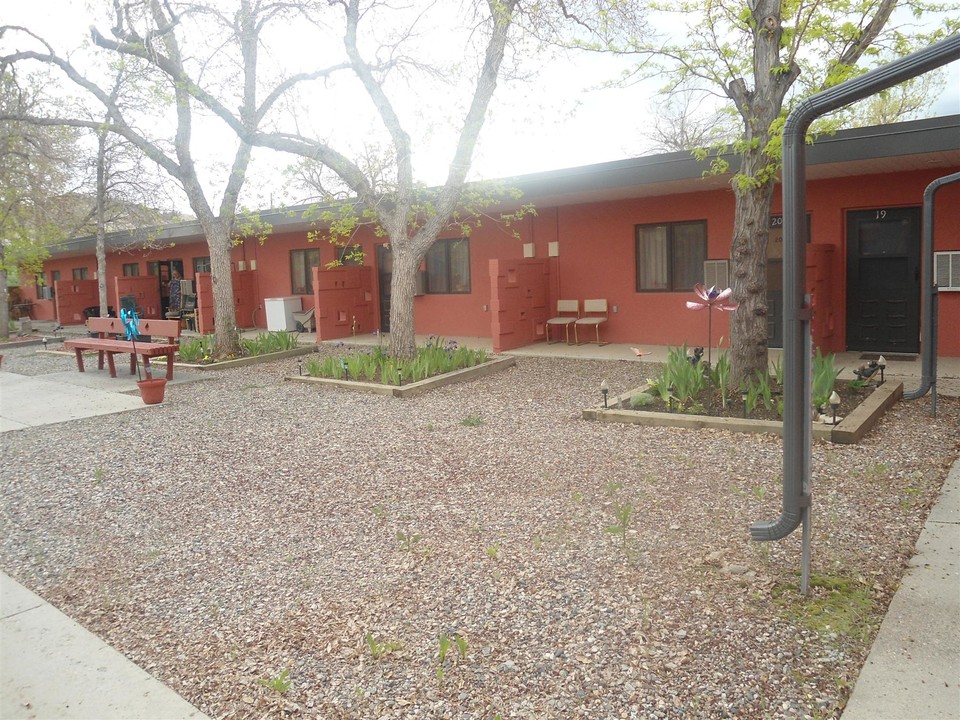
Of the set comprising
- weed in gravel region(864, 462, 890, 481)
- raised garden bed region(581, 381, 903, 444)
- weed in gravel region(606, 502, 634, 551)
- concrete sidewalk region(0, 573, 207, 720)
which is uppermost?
raised garden bed region(581, 381, 903, 444)

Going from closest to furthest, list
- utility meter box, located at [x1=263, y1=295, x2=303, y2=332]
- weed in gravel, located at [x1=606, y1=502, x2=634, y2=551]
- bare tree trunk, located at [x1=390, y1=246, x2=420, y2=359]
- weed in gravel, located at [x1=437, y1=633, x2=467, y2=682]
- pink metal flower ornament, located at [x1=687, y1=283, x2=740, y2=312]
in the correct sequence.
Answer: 1. weed in gravel, located at [x1=437, y1=633, x2=467, y2=682]
2. weed in gravel, located at [x1=606, y1=502, x2=634, y2=551]
3. pink metal flower ornament, located at [x1=687, y1=283, x2=740, y2=312]
4. bare tree trunk, located at [x1=390, y1=246, x2=420, y2=359]
5. utility meter box, located at [x1=263, y1=295, x2=303, y2=332]

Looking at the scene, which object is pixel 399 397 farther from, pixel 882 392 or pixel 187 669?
pixel 187 669

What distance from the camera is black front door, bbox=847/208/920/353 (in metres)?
10.7

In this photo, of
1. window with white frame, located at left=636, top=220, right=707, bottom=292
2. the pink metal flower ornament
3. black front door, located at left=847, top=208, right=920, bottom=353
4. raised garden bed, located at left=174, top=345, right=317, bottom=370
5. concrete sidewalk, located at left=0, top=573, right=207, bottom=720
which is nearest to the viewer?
concrete sidewalk, located at left=0, top=573, right=207, bottom=720

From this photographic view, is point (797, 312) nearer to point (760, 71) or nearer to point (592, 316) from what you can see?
point (760, 71)

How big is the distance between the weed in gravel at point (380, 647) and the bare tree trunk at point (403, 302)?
776 centimetres

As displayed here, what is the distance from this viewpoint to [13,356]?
51.9 feet

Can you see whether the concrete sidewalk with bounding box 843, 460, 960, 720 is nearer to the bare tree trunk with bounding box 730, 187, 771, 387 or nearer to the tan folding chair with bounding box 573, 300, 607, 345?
the bare tree trunk with bounding box 730, 187, 771, 387

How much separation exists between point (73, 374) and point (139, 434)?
226 inches

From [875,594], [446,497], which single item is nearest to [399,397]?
[446,497]

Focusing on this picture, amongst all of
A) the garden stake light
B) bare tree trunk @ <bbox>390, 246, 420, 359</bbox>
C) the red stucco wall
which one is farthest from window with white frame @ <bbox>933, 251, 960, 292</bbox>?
bare tree trunk @ <bbox>390, 246, 420, 359</bbox>

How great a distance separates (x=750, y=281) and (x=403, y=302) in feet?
16.8

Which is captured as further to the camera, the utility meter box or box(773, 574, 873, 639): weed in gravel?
the utility meter box

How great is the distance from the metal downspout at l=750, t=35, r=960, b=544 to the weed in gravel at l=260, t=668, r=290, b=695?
86.5 inches
